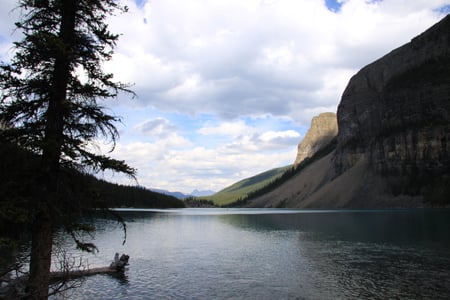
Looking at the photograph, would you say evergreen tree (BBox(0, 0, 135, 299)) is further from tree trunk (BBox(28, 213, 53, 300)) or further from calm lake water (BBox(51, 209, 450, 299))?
calm lake water (BBox(51, 209, 450, 299))

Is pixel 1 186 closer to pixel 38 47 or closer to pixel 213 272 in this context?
pixel 38 47

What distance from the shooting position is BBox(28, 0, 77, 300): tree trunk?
47.4ft

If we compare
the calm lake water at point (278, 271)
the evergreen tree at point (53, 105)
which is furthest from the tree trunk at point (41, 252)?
the calm lake water at point (278, 271)

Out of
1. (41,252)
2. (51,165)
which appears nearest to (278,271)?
(41,252)

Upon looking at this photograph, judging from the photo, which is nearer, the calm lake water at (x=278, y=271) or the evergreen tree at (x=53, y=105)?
the evergreen tree at (x=53, y=105)

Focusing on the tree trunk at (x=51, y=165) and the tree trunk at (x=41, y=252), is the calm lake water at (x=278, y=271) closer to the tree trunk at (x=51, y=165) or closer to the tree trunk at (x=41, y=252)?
the tree trunk at (x=41, y=252)

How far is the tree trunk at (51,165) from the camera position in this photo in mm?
14453

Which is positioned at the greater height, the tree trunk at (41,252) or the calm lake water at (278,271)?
the tree trunk at (41,252)

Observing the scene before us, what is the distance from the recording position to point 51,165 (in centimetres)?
1535

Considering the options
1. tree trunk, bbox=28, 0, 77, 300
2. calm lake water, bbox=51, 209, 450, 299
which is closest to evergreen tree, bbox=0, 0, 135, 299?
tree trunk, bbox=28, 0, 77, 300

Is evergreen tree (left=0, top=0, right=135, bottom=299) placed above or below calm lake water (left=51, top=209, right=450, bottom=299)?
above

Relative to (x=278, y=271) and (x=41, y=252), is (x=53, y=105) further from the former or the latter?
(x=278, y=271)

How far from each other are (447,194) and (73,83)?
205295mm

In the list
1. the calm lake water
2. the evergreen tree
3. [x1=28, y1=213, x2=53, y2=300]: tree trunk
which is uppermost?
the evergreen tree
